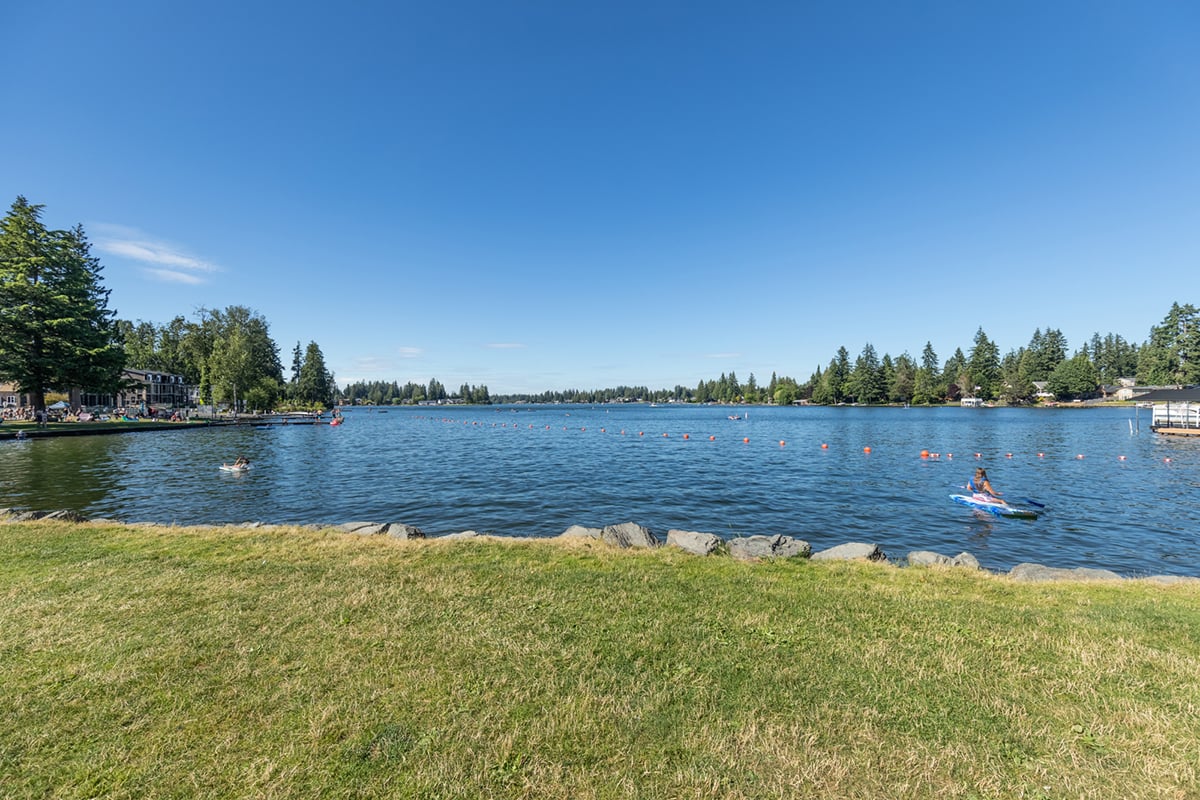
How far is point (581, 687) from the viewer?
4.65 m

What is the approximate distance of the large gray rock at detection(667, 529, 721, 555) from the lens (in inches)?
427

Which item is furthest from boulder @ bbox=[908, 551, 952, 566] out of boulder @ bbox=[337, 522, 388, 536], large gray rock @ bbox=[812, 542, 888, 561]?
boulder @ bbox=[337, 522, 388, 536]

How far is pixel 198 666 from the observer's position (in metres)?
4.98

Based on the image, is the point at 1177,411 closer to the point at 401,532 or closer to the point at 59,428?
the point at 401,532

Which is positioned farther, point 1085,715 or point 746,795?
point 1085,715

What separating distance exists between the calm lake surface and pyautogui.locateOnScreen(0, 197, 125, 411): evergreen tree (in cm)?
813

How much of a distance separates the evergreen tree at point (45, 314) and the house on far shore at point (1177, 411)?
341 ft

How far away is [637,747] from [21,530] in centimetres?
1535

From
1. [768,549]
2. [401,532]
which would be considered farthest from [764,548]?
[401,532]

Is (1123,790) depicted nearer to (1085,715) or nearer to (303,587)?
(1085,715)

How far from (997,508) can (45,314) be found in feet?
231

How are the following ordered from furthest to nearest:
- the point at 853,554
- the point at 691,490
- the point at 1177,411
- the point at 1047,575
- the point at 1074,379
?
the point at 1074,379 → the point at 1177,411 → the point at 691,490 → the point at 853,554 → the point at 1047,575

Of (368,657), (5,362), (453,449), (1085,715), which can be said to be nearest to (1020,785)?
(1085,715)

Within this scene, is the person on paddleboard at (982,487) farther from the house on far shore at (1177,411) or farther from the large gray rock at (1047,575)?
the house on far shore at (1177,411)
